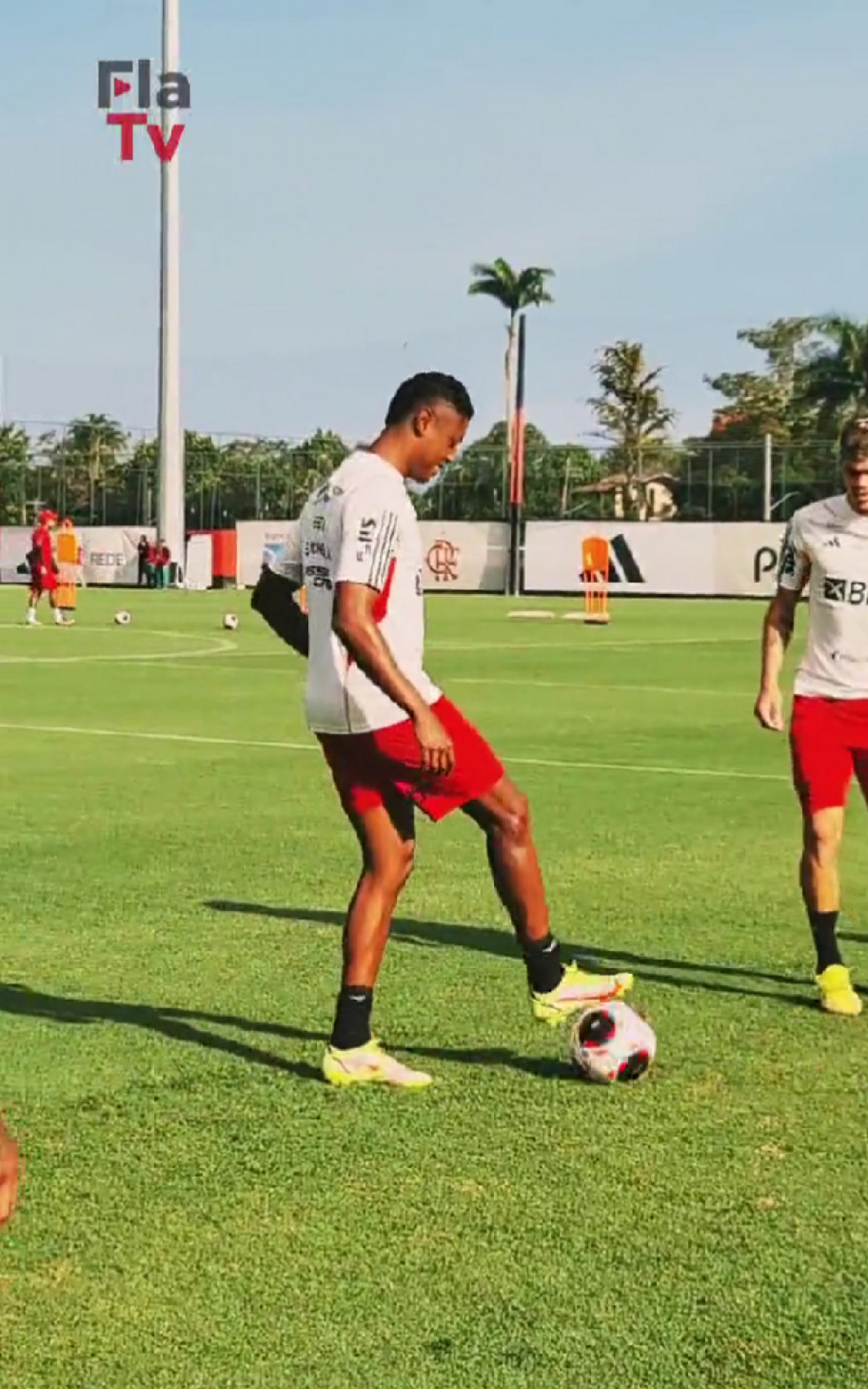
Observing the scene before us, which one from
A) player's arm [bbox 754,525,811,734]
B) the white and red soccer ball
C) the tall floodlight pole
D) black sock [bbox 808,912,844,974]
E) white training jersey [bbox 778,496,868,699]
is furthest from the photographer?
the tall floodlight pole

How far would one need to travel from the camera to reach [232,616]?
3741 cm

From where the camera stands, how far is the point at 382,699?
6297mm

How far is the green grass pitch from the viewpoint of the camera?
425 cm

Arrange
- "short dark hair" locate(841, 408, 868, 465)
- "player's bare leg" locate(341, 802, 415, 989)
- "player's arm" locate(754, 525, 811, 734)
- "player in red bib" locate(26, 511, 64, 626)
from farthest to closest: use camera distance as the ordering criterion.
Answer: "player in red bib" locate(26, 511, 64, 626) → "player's arm" locate(754, 525, 811, 734) → "short dark hair" locate(841, 408, 868, 465) → "player's bare leg" locate(341, 802, 415, 989)

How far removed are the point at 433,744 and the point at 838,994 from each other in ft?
6.91

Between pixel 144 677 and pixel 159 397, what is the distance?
36.3m

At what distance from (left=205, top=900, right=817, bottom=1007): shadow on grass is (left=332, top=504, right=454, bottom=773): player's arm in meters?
2.15

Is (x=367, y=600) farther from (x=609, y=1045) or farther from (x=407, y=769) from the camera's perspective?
(x=609, y=1045)

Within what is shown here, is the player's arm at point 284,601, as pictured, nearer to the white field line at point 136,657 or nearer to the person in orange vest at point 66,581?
the white field line at point 136,657

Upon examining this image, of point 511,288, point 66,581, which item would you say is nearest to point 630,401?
point 511,288

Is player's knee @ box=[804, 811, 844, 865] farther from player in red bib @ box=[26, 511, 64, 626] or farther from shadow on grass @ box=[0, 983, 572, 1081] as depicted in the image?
player in red bib @ box=[26, 511, 64, 626]

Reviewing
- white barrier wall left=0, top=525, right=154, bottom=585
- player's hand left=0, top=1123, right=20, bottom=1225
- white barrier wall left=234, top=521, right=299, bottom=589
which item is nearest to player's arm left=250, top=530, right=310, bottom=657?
player's hand left=0, top=1123, right=20, bottom=1225

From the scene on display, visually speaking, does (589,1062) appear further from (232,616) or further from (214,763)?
(232,616)

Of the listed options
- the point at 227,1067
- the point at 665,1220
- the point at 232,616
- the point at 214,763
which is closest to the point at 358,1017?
the point at 227,1067
